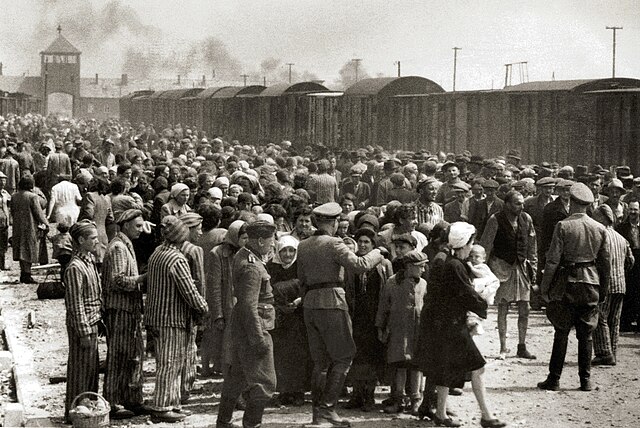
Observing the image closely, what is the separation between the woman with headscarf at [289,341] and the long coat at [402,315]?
82 centimetres

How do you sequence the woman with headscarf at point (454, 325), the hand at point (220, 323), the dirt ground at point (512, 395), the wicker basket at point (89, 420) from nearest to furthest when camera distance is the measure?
1. the wicker basket at point (89, 420)
2. the woman with headscarf at point (454, 325)
3. the dirt ground at point (512, 395)
4. the hand at point (220, 323)

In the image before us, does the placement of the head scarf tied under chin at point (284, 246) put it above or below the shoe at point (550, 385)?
above

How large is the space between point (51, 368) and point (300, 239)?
3221 mm

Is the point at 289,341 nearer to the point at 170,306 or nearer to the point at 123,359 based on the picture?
the point at 170,306

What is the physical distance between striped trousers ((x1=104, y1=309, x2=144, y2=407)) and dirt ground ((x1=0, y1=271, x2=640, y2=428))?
224mm

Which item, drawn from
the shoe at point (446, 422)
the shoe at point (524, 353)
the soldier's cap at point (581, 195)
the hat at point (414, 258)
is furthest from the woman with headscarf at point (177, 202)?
the shoe at point (446, 422)

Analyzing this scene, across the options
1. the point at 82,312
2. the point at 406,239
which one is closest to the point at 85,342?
the point at 82,312

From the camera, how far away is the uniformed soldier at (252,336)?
7.41 meters

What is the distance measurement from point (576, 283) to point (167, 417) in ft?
12.9

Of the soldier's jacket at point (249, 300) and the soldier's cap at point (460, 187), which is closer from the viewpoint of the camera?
the soldier's jacket at point (249, 300)

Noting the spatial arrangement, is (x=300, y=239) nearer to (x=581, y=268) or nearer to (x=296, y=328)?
(x=296, y=328)

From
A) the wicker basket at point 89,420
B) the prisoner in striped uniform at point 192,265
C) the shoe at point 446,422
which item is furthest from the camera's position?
the prisoner in striped uniform at point 192,265

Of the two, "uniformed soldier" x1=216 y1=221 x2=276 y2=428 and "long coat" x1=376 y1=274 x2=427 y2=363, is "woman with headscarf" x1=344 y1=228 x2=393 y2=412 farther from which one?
"uniformed soldier" x1=216 y1=221 x2=276 y2=428

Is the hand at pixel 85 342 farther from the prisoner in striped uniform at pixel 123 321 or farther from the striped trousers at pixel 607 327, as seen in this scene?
the striped trousers at pixel 607 327
